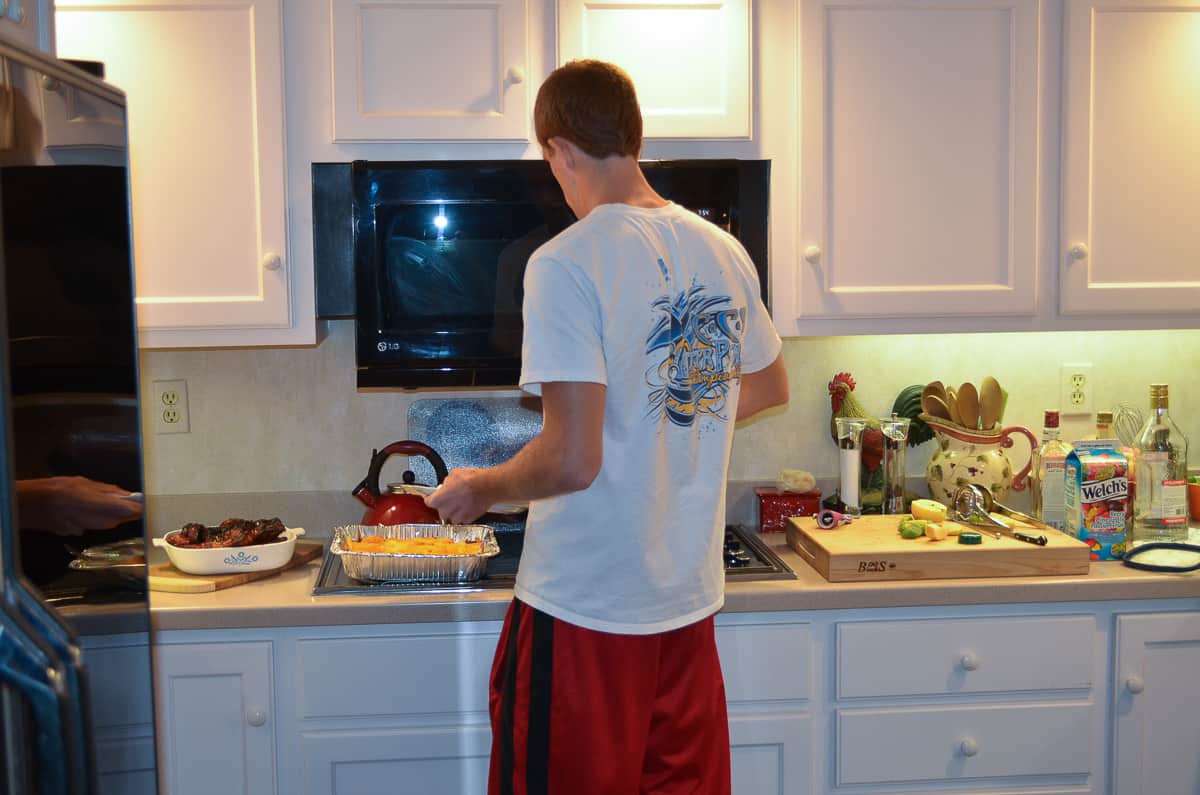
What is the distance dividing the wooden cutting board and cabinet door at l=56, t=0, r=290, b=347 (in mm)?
417

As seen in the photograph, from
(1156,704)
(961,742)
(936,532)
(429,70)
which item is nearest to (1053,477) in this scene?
(936,532)

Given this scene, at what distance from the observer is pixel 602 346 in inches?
59.8

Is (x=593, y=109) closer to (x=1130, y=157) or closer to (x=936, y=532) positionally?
(x=936, y=532)

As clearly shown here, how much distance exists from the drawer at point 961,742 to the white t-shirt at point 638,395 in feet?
2.07

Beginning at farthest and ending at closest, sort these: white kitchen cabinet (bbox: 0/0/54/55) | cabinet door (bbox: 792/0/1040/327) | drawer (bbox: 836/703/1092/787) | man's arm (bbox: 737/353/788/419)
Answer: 1. cabinet door (bbox: 792/0/1040/327)
2. drawer (bbox: 836/703/1092/787)
3. man's arm (bbox: 737/353/788/419)
4. white kitchen cabinet (bbox: 0/0/54/55)

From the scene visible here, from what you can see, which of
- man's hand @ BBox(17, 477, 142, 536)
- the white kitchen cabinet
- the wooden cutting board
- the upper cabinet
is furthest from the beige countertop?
the white kitchen cabinet

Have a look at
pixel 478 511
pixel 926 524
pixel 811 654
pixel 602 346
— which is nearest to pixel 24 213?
pixel 602 346

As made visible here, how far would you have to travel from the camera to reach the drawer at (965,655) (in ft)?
6.76

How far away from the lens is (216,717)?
6.51 feet

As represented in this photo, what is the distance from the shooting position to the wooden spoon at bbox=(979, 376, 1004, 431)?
2467mm

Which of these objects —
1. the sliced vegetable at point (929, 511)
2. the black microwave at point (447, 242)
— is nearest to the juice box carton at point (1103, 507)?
the sliced vegetable at point (929, 511)

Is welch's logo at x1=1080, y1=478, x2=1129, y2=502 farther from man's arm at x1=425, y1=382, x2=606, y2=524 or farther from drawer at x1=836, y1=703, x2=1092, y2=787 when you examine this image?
man's arm at x1=425, y1=382, x2=606, y2=524

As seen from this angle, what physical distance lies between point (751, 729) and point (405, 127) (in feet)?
4.10

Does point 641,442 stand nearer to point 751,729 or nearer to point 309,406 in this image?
point 751,729
